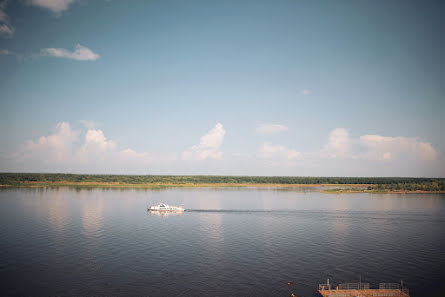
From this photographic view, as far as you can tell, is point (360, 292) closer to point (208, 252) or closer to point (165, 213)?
point (208, 252)

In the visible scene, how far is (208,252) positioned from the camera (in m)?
54.9

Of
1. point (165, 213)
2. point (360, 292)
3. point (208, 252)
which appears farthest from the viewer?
point (165, 213)

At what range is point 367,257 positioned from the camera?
5384 centimetres

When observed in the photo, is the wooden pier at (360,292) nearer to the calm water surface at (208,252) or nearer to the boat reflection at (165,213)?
the calm water surface at (208,252)

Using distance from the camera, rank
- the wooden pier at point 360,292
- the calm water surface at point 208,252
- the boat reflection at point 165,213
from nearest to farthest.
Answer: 1. the wooden pier at point 360,292
2. the calm water surface at point 208,252
3. the boat reflection at point 165,213

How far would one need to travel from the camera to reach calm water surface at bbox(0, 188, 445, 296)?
40562mm

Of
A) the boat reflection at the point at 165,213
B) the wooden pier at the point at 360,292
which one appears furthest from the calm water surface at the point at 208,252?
the boat reflection at the point at 165,213

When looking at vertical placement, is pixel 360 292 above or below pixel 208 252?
above

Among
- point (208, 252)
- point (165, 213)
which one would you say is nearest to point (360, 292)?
point (208, 252)

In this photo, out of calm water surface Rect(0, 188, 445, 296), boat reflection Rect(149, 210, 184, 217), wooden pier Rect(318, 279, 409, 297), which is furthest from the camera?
boat reflection Rect(149, 210, 184, 217)

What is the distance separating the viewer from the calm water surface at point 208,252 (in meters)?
40.6

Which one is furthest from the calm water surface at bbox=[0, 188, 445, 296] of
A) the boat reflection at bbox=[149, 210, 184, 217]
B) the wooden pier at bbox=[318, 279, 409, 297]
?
the boat reflection at bbox=[149, 210, 184, 217]

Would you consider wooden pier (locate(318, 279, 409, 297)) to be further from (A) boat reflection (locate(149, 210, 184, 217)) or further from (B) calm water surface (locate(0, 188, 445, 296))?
(A) boat reflection (locate(149, 210, 184, 217))

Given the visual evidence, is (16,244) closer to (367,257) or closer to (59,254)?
(59,254)
